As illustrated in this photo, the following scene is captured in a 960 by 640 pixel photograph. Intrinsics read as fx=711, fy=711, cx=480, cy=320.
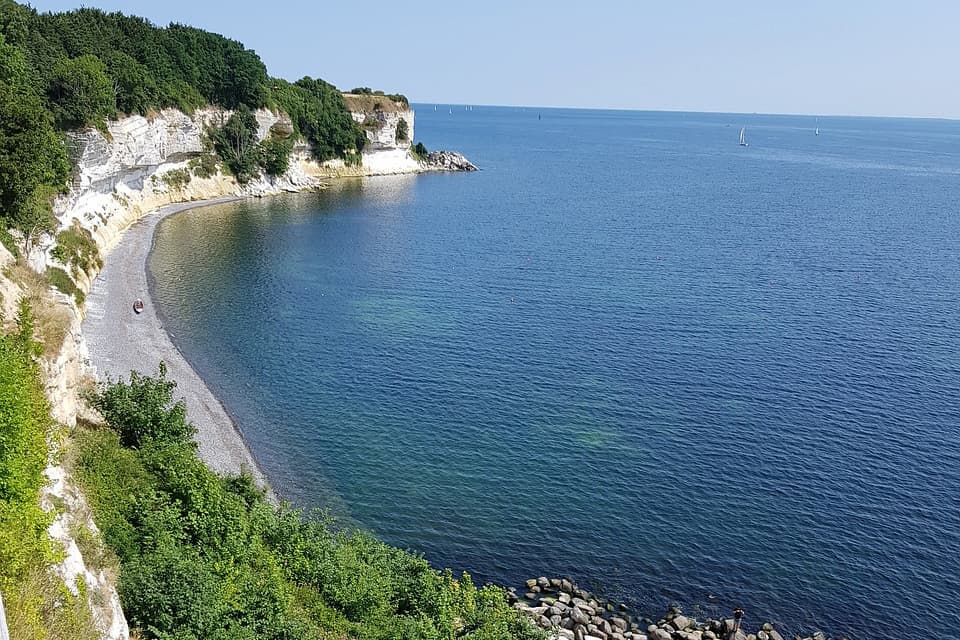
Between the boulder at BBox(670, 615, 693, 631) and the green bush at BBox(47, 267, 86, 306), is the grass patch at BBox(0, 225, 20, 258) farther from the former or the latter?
the boulder at BBox(670, 615, 693, 631)

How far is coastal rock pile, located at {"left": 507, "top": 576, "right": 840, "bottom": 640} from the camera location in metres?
32.2

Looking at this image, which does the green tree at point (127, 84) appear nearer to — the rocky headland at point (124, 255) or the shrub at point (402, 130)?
the rocky headland at point (124, 255)

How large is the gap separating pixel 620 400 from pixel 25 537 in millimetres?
41849

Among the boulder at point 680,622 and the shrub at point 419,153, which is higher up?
the shrub at point 419,153

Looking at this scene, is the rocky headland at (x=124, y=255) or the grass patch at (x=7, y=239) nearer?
the rocky headland at (x=124, y=255)

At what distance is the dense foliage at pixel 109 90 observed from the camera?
5231cm

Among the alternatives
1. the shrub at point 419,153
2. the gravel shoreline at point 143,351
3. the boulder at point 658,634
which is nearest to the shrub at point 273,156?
the shrub at point 419,153

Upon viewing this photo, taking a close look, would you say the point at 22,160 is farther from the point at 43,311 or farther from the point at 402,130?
the point at 402,130

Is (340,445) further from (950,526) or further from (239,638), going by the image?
(950,526)

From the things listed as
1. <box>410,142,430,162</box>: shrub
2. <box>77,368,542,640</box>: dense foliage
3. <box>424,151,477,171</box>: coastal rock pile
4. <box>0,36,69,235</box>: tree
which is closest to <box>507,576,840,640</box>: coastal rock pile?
<box>77,368,542,640</box>: dense foliage

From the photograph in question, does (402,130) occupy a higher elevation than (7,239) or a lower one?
higher

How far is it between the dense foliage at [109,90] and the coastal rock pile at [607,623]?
45044 millimetres

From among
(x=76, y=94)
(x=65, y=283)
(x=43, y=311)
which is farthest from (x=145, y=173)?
(x=43, y=311)

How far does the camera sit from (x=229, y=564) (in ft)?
80.2
